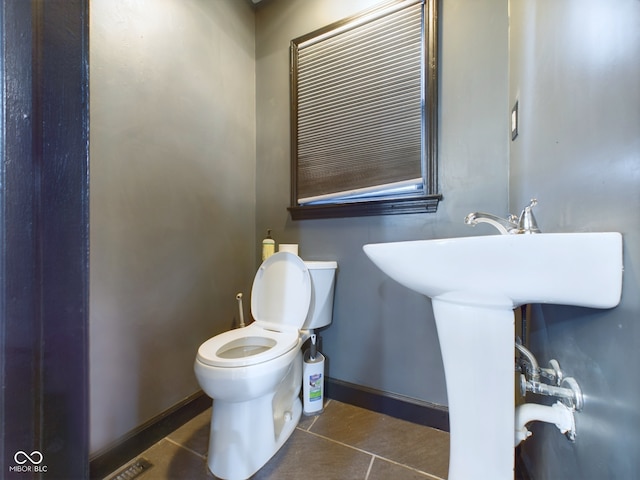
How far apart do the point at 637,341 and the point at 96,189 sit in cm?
148

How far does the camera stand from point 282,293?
1.36 m

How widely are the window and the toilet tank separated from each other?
31 centimetres

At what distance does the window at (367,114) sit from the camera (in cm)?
124

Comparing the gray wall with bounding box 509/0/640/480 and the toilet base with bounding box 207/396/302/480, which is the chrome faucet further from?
the toilet base with bounding box 207/396/302/480

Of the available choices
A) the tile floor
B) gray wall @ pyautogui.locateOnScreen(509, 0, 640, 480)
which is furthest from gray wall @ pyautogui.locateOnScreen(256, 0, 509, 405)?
gray wall @ pyautogui.locateOnScreen(509, 0, 640, 480)

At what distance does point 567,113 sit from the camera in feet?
2.06

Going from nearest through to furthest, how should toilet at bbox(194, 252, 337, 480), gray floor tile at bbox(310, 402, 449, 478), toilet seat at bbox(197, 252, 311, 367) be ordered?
1. toilet at bbox(194, 252, 337, 480)
2. gray floor tile at bbox(310, 402, 449, 478)
3. toilet seat at bbox(197, 252, 311, 367)

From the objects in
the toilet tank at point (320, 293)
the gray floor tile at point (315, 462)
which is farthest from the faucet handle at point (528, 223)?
the gray floor tile at point (315, 462)

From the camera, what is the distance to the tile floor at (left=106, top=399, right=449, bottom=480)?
0.99 m

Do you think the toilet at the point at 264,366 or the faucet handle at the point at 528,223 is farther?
the toilet at the point at 264,366

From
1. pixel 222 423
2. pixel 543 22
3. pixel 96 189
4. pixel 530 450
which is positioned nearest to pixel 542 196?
pixel 543 22

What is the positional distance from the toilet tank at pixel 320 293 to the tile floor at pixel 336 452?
477mm

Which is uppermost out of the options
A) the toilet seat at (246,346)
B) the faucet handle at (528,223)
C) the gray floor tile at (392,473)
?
the faucet handle at (528,223)

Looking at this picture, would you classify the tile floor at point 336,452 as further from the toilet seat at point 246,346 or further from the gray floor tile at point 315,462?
the toilet seat at point 246,346
